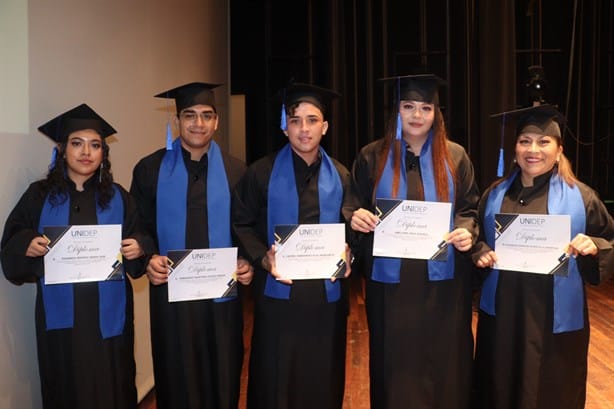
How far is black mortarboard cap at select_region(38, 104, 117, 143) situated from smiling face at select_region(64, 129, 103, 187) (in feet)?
0.08

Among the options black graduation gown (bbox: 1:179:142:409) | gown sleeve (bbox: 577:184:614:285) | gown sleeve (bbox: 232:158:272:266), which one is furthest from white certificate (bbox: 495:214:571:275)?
black graduation gown (bbox: 1:179:142:409)

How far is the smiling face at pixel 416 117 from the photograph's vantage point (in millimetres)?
2451

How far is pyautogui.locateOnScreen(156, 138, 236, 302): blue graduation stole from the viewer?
2.56 meters

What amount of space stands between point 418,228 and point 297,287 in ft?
2.15

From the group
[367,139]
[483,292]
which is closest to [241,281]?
[483,292]

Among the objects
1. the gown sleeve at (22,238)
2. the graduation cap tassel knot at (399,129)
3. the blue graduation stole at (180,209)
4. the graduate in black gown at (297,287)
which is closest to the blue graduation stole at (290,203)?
the graduate in black gown at (297,287)

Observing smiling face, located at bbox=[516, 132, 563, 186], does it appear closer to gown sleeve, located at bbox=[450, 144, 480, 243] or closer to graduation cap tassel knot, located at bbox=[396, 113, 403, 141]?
gown sleeve, located at bbox=[450, 144, 480, 243]

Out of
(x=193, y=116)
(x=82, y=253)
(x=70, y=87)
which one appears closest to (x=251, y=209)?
(x=193, y=116)

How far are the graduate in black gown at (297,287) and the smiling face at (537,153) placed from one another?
0.86m

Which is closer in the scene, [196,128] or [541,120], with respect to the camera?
[541,120]

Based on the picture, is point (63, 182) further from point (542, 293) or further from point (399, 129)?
point (542, 293)

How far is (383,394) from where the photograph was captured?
2.50 m

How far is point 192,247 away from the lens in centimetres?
257

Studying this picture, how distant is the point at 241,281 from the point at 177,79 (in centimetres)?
251
